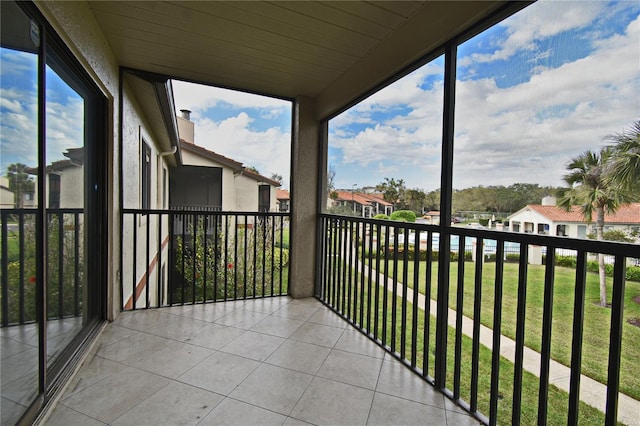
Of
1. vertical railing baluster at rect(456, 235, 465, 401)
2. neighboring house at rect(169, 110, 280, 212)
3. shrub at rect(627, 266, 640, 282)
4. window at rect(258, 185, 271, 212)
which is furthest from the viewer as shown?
neighboring house at rect(169, 110, 280, 212)

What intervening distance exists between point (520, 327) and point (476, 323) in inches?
9.4

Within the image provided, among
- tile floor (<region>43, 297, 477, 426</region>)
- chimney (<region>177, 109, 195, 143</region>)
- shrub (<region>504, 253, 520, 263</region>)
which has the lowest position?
tile floor (<region>43, 297, 477, 426</region>)

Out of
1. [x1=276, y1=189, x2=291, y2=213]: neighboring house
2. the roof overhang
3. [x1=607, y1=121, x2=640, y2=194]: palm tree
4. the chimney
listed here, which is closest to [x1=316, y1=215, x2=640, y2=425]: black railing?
[x1=607, y1=121, x2=640, y2=194]: palm tree

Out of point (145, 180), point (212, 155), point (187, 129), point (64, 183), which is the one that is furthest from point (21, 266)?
point (187, 129)

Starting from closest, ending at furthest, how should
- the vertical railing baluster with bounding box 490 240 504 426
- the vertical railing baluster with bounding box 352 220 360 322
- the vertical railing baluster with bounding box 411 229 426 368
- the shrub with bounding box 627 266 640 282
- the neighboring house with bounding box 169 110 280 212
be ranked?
the shrub with bounding box 627 266 640 282 < the vertical railing baluster with bounding box 490 240 504 426 < the vertical railing baluster with bounding box 411 229 426 368 < the vertical railing baluster with bounding box 352 220 360 322 < the neighboring house with bounding box 169 110 280 212

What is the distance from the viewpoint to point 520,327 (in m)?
1.36

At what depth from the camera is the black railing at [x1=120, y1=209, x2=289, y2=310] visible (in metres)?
3.06

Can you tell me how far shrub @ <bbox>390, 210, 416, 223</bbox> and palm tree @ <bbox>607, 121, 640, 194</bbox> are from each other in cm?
106

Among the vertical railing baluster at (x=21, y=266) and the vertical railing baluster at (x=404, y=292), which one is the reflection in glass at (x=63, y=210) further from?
the vertical railing baluster at (x=404, y=292)

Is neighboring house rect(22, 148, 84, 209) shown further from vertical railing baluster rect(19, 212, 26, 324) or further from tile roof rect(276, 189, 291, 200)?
tile roof rect(276, 189, 291, 200)

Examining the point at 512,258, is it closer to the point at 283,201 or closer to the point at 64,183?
the point at 64,183

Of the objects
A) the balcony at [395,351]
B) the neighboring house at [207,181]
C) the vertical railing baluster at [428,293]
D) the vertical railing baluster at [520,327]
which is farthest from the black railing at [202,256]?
the vertical railing baluster at [520,327]

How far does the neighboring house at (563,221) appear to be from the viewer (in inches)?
40.8

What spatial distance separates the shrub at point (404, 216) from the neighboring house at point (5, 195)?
1984 mm
